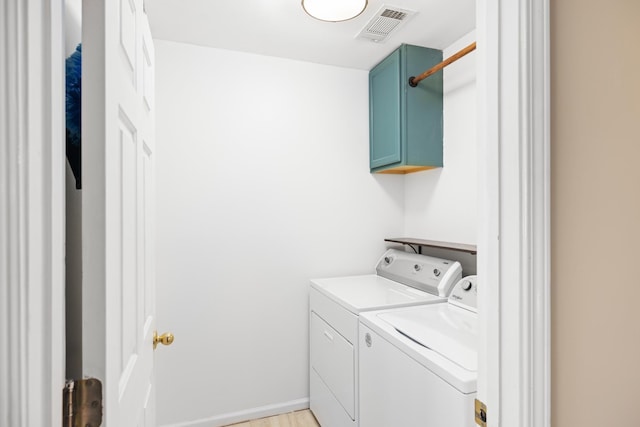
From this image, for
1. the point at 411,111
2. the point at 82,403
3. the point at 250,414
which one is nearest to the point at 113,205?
the point at 82,403

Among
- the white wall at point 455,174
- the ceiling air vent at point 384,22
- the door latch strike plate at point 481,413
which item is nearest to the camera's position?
the door latch strike plate at point 481,413

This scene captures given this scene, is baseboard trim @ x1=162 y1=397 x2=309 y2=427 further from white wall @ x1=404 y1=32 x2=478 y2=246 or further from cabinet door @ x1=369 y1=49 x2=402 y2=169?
cabinet door @ x1=369 y1=49 x2=402 y2=169

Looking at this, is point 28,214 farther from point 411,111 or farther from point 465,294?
point 411,111

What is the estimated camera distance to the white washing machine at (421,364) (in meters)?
1.08

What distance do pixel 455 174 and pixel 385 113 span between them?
65 centimetres

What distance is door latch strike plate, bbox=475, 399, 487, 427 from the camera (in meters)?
0.80

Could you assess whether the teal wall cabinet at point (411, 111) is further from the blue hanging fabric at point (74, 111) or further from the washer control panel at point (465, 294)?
the blue hanging fabric at point (74, 111)

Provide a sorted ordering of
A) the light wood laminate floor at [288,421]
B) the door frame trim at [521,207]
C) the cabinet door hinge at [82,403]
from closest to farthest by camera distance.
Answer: the cabinet door hinge at [82,403] < the door frame trim at [521,207] < the light wood laminate floor at [288,421]

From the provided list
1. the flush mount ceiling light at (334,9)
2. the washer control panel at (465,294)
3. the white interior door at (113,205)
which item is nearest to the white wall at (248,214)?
the flush mount ceiling light at (334,9)

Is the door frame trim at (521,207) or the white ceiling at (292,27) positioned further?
the white ceiling at (292,27)

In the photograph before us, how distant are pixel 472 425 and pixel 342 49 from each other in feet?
6.95

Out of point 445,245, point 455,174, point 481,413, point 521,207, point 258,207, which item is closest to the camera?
point 521,207

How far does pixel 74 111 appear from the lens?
0.61 meters

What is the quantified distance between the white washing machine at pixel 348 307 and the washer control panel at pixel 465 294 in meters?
0.07
